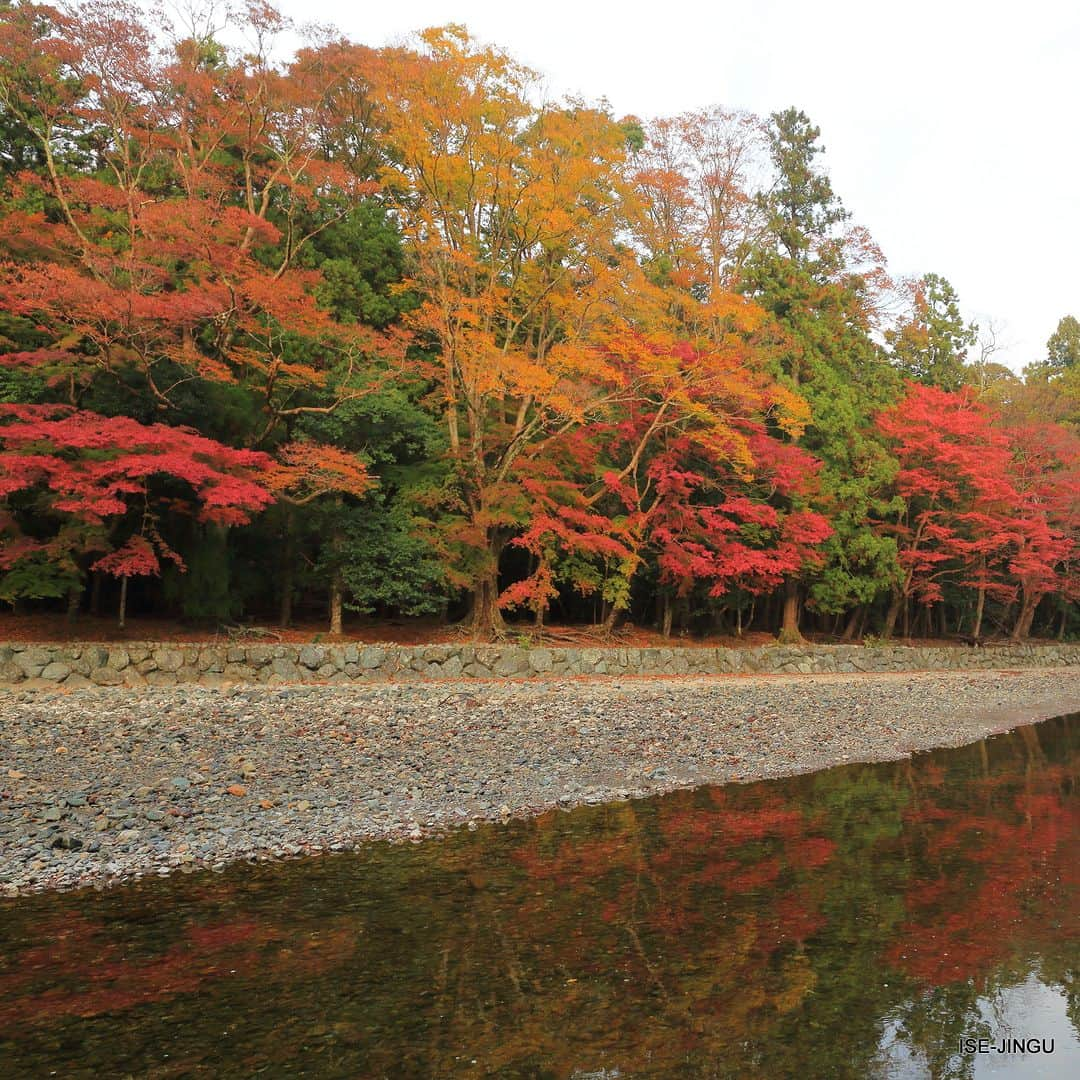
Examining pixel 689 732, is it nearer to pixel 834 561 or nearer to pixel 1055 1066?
pixel 1055 1066

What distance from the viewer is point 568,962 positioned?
517 cm

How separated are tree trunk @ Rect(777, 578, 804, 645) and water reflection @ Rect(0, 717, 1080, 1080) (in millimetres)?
17248

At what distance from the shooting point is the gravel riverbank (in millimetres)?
7125

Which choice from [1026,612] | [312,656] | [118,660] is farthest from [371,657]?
[1026,612]

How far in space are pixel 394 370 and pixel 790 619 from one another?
1332 cm

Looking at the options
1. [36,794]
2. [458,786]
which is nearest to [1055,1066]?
[458,786]

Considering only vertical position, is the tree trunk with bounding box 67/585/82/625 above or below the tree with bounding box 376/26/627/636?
below

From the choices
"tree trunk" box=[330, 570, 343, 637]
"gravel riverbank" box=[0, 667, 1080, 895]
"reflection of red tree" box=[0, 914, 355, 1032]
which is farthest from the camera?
"tree trunk" box=[330, 570, 343, 637]

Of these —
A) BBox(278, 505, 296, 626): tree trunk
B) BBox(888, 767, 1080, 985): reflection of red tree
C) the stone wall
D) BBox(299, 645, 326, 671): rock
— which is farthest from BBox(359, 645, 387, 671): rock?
BBox(888, 767, 1080, 985): reflection of red tree

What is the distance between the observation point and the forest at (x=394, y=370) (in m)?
15.2

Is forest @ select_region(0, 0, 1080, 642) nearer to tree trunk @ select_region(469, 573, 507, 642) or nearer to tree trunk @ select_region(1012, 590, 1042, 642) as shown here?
tree trunk @ select_region(469, 573, 507, 642)

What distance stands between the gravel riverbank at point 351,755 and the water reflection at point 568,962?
73 centimetres

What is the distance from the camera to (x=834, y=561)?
24984 mm

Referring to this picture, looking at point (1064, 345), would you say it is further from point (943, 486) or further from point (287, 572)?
point (287, 572)
